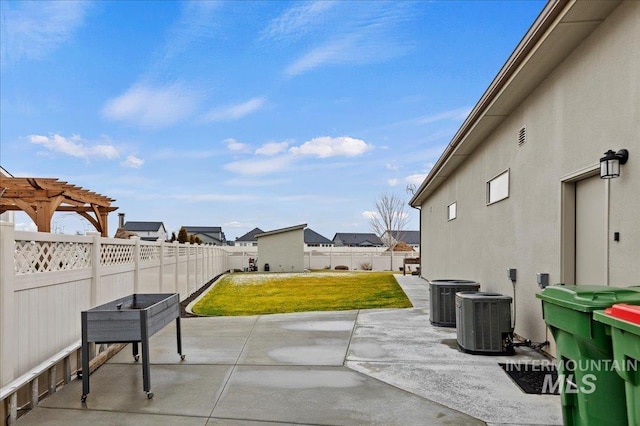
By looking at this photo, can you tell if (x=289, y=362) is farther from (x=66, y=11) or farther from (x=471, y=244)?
(x=66, y=11)

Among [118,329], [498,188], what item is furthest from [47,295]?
[498,188]

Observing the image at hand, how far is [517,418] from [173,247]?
9505mm

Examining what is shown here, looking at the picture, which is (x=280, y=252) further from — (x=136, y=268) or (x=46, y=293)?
(x=46, y=293)

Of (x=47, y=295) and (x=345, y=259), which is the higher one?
(x=47, y=295)

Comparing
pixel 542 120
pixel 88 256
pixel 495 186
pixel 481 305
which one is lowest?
pixel 481 305

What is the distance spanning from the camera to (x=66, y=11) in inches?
460

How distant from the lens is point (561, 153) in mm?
5789

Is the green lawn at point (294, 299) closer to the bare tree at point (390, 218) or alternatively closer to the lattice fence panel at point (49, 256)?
the lattice fence panel at point (49, 256)

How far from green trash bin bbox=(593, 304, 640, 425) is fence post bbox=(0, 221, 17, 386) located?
179 inches

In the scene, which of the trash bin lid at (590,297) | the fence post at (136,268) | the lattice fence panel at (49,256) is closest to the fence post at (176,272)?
the fence post at (136,268)

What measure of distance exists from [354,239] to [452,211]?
209 ft

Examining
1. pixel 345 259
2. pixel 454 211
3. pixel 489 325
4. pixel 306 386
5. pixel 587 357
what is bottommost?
pixel 345 259

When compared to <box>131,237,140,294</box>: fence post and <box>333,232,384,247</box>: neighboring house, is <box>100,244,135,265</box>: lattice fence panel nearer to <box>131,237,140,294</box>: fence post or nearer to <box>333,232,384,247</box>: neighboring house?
<box>131,237,140,294</box>: fence post

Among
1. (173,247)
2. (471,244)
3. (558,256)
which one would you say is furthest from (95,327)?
(471,244)
